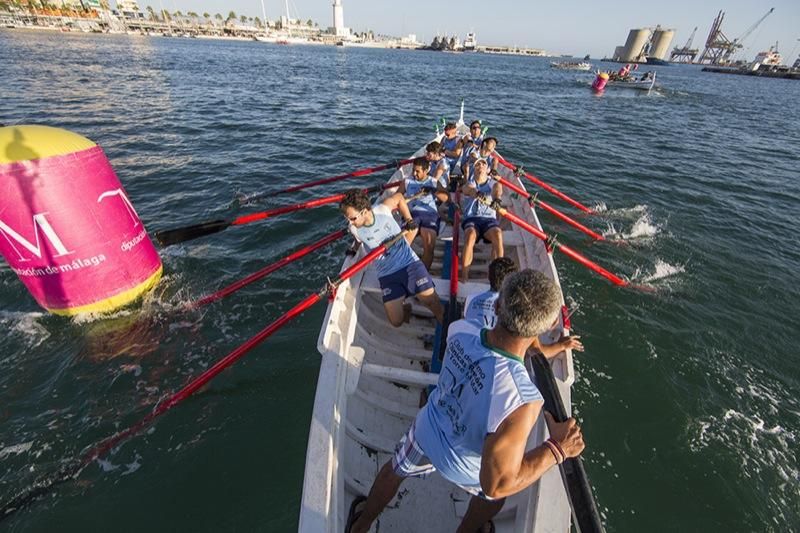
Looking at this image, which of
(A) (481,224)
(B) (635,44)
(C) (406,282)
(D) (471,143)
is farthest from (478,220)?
(B) (635,44)

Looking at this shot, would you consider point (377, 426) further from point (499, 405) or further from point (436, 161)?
point (436, 161)

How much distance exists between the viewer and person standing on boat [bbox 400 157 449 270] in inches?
279

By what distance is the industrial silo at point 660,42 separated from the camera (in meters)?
132

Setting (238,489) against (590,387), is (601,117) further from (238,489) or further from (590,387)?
(238,489)

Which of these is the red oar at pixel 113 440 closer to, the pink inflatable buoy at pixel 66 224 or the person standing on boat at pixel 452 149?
the pink inflatable buoy at pixel 66 224

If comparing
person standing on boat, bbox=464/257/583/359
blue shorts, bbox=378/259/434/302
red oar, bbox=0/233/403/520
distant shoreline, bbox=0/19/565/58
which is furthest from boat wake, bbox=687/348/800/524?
distant shoreline, bbox=0/19/565/58

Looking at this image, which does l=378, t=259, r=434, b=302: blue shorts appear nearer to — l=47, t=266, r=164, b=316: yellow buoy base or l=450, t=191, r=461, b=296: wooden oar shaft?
l=450, t=191, r=461, b=296: wooden oar shaft

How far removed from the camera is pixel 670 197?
1334 centimetres

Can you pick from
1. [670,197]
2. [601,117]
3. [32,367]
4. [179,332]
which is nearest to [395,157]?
[670,197]

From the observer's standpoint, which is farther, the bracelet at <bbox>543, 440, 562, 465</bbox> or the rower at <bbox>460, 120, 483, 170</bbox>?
the rower at <bbox>460, 120, 483, 170</bbox>

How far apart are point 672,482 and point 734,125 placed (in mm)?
33206

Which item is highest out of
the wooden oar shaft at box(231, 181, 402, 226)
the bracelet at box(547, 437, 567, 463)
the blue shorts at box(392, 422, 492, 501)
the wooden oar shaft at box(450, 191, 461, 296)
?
the bracelet at box(547, 437, 567, 463)

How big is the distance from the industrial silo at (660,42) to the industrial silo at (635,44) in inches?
452

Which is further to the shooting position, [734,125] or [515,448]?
[734,125]
